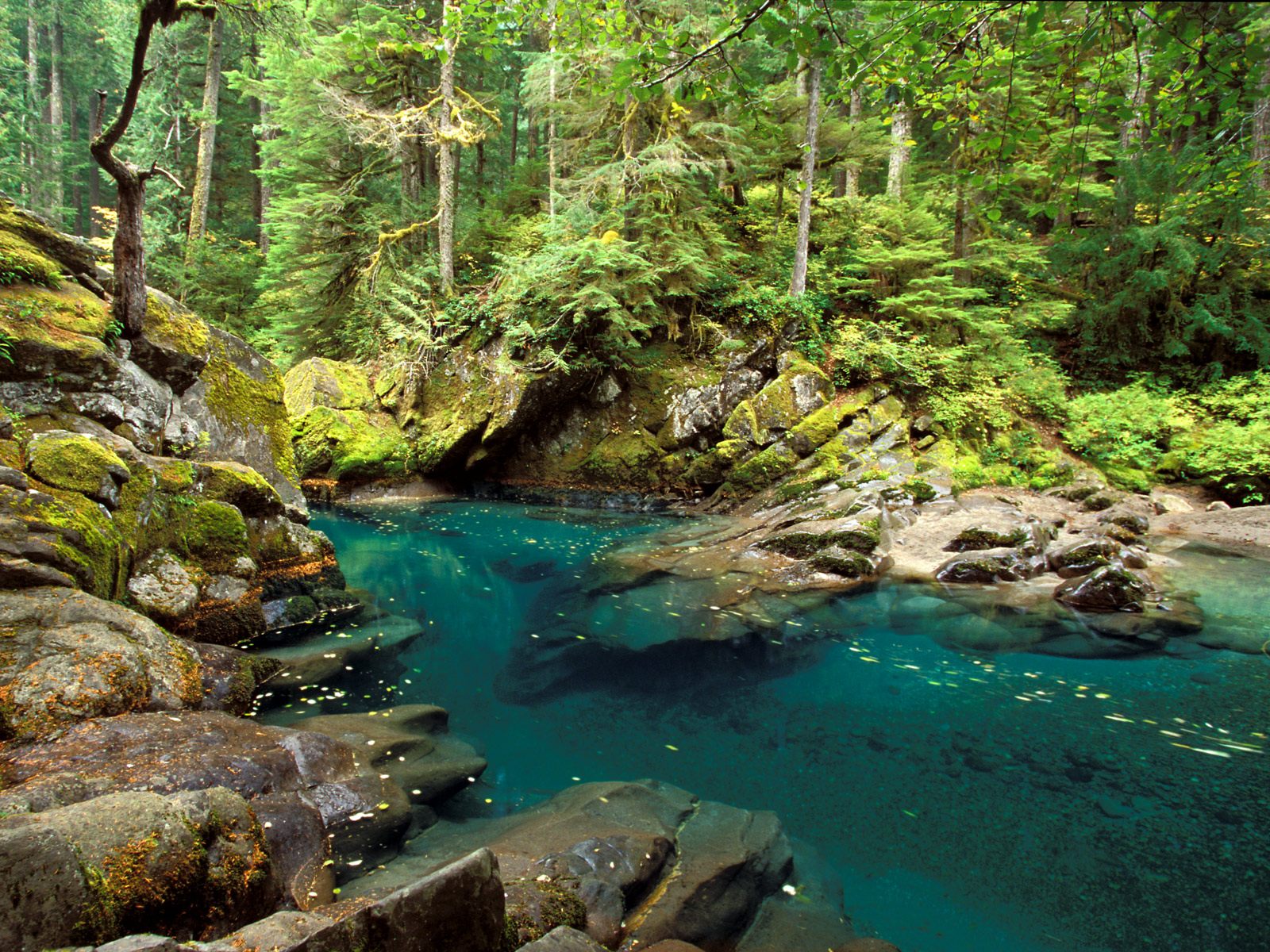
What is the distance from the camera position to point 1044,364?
17.1 m

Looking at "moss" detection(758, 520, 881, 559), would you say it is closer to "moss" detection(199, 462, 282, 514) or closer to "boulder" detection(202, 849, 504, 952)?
"moss" detection(199, 462, 282, 514)

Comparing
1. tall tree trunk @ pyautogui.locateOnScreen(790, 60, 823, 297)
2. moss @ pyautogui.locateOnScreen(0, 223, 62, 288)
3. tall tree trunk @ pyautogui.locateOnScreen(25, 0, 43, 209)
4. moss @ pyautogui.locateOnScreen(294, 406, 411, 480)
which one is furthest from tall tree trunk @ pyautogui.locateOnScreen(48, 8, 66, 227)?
tall tree trunk @ pyautogui.locateOnScreen(790, 60, 823, 297)

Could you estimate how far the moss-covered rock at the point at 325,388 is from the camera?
17188 millimetres

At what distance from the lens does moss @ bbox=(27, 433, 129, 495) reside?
5.65m

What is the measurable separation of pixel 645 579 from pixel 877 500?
17.3 ft

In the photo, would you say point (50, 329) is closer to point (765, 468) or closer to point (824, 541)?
point (824, 541)

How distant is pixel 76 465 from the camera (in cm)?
583

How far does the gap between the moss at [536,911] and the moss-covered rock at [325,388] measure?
16.5 metres

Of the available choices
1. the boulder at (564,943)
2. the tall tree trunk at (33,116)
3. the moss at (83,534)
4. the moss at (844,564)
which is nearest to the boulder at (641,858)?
the boulder at (564,943)

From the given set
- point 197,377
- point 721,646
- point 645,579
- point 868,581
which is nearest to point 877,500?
point 868,581

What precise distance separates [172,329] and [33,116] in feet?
91.4

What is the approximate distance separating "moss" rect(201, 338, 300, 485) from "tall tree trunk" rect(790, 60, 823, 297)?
1262 cm

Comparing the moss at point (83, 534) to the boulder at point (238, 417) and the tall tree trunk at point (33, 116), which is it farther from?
the tall tree trunk at point (33, 116)

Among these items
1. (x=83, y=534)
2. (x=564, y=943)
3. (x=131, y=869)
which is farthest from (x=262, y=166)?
(x=564, y=943)
